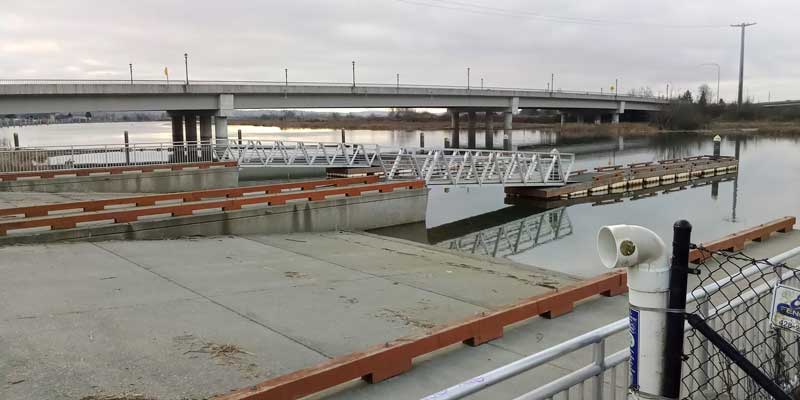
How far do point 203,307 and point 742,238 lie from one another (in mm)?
9894

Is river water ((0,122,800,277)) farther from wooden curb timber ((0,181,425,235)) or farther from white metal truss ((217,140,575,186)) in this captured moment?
wooden curb timber ((0,181,425,235))

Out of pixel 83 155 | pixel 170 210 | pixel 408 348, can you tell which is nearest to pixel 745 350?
pixel 408 348

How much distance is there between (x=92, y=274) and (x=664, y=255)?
8700 millimetres

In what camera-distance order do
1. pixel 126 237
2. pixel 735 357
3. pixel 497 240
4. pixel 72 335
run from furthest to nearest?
pixel 497 240, pixel 126 237, pixel 72 335, pixel 735 357

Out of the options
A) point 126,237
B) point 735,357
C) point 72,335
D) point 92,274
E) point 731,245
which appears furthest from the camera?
point 126,237

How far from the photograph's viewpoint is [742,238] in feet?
39.3

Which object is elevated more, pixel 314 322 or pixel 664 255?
pixel 664 255

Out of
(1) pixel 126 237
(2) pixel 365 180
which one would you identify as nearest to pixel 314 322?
(1) pixel 126 237

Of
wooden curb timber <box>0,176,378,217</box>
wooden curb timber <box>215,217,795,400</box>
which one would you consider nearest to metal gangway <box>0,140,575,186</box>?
wooden curb timber <box>0,176,378,217</box>

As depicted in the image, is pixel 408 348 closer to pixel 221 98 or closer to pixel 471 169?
pixel 471 169

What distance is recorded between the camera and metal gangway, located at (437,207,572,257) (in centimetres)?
1853

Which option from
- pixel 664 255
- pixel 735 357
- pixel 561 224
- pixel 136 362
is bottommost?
pixel 561 224

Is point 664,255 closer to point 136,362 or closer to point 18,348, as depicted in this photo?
point 136,362

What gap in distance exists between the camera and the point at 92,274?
30.5ft
